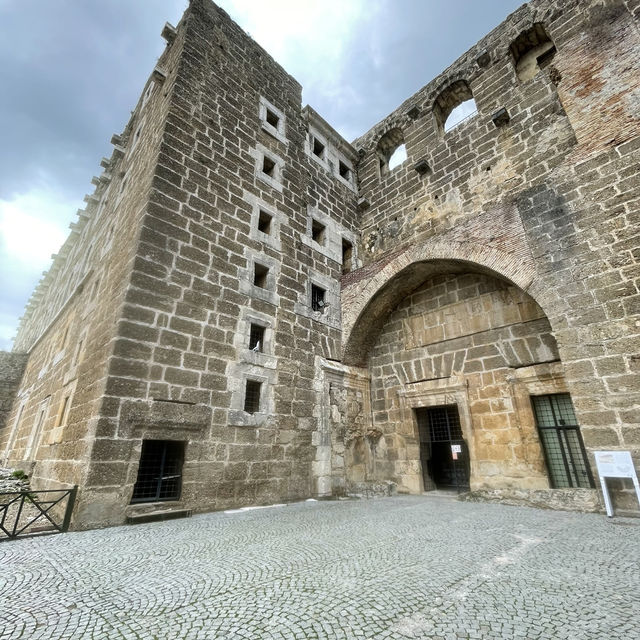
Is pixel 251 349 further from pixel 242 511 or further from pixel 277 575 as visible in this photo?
pixel 277 575

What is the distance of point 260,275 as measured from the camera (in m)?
7.77

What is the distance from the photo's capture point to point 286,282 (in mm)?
7953

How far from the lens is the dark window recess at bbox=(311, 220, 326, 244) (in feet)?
31.6

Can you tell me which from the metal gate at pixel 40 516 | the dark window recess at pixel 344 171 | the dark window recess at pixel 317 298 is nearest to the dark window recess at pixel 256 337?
the dark window recess at pixel 317 298

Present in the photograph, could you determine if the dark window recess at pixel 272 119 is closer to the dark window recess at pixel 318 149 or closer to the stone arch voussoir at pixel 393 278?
the dark window recess at pixel 318 149

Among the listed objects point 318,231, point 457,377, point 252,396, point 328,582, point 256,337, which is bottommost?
point 328,582

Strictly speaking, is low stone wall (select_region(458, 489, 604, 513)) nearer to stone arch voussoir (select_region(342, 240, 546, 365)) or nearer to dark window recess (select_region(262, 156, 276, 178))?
stone arch voussoir (select_region(342, 240, 546, 365))

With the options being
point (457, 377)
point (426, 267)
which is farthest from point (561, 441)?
point (426, 267)

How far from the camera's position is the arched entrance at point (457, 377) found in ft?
21.6

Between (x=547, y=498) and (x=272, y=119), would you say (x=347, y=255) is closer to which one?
(x=272, y=119)

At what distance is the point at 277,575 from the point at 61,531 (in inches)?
124

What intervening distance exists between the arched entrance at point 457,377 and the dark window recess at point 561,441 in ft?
0.11

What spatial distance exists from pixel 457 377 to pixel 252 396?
4.35m

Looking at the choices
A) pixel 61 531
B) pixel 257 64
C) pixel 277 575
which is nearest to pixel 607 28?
pixel 257 64
